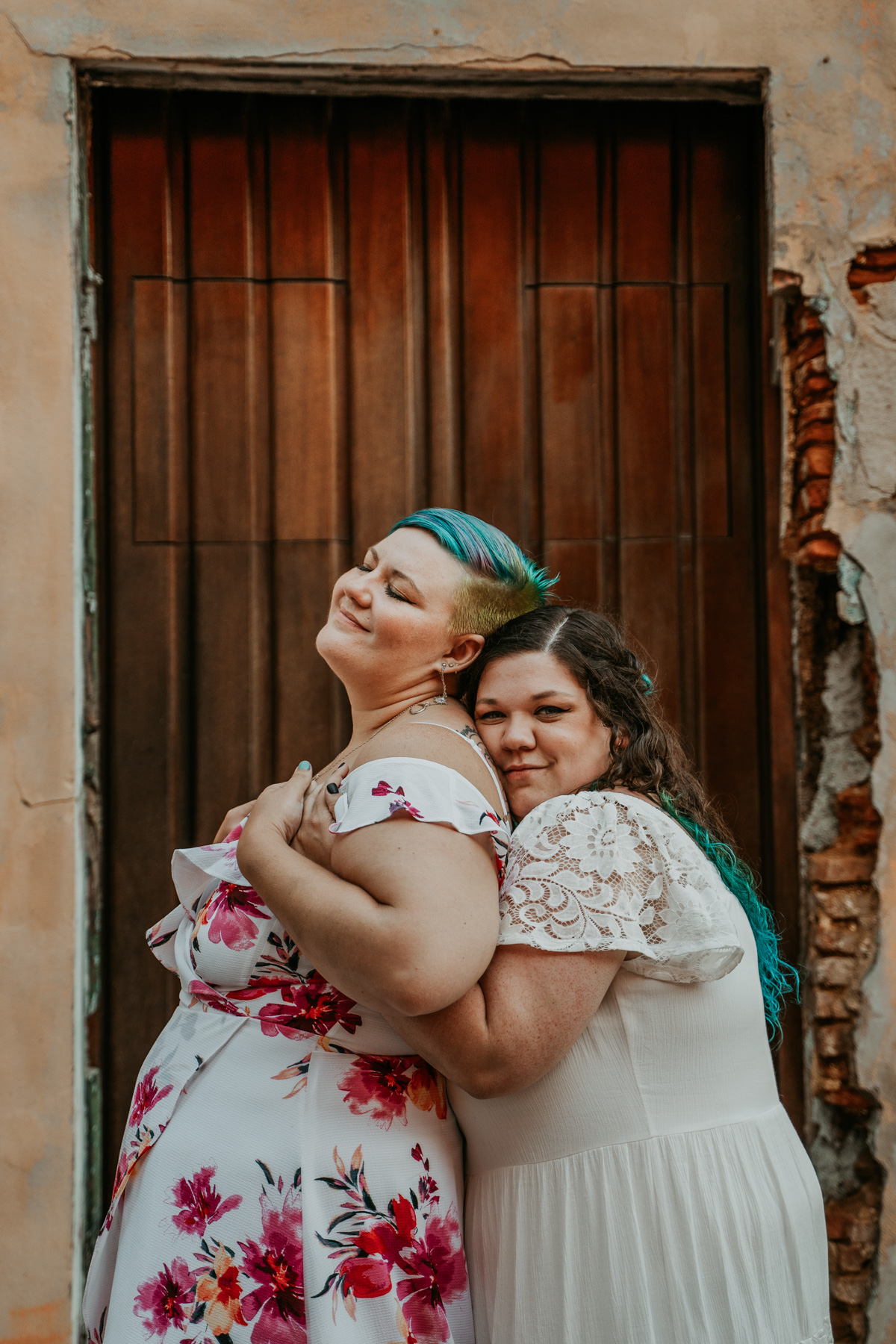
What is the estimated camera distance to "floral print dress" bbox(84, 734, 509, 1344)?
4.66 ft

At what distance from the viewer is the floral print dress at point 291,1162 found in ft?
4.66

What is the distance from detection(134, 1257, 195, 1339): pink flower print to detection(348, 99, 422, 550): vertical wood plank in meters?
2.06

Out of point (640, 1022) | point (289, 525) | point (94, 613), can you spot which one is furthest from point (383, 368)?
point (640, 1022)

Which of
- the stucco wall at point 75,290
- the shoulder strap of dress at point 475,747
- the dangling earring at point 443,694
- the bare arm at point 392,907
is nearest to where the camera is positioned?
the bare arm at point 392,907

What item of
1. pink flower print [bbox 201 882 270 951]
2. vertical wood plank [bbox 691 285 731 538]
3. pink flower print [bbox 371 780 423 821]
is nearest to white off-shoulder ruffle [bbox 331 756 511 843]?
pink flower print [bbox 371 780 423 821]

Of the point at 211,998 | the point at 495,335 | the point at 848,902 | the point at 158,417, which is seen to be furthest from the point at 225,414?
the point at 848,902

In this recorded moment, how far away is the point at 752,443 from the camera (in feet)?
10.2

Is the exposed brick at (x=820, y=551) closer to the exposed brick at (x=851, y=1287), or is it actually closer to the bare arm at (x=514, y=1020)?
the bare arm at (x=514, y=1020)

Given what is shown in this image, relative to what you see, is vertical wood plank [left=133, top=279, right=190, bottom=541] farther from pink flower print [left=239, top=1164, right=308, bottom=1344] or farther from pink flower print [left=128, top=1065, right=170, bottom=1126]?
pink flower print [left=239, top=1164, right=308, bottom=1344]

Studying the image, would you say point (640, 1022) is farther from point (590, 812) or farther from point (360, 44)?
point (360, 44)

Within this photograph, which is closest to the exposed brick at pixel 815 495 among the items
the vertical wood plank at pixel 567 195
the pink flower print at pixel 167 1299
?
the vertical wood plank at pixel 567 195

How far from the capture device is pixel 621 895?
4.65 feet

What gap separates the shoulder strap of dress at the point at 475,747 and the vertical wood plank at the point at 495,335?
1524 mm

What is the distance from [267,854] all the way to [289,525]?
177cm
